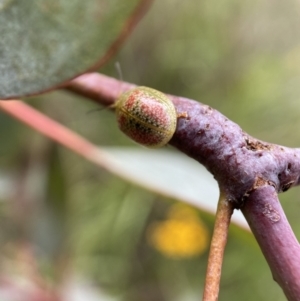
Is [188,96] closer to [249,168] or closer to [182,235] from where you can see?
[182,235]

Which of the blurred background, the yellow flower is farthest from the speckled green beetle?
the yellow flower

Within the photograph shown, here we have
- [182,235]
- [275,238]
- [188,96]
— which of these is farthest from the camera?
[188,96]

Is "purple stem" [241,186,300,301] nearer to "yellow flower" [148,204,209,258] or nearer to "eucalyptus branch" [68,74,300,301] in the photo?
"eucalyptus branch" [68,74,300,301]

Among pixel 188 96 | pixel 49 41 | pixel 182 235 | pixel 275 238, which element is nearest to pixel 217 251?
pixel 275 238

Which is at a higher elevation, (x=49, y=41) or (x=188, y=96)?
(x=49, y=41)

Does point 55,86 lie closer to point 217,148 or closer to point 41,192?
point 217,148

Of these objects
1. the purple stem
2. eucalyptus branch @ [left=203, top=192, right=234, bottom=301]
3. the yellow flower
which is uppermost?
the purple stem

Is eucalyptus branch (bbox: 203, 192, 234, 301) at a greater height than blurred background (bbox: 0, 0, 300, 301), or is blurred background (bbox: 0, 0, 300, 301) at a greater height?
eucalyptus branch (bbox: 203, 192, 234, 301)

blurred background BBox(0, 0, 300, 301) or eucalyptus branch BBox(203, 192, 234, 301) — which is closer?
eucalyptus branch BBox(203, 192, 234, 301)

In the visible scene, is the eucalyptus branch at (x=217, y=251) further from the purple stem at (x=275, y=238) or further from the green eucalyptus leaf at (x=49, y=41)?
the green eucalyptus leaf at (x=49, y=41)
